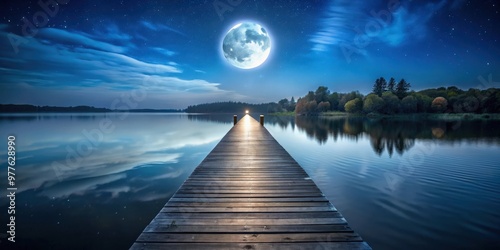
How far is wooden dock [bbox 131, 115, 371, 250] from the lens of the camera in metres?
3.03

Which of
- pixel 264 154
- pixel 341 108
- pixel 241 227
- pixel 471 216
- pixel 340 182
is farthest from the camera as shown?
pixel 341 108

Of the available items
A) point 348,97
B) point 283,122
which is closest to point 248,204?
point 283,122

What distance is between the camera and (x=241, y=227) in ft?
11.2

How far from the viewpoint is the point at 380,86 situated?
327ft

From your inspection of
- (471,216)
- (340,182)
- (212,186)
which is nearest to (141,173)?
(212,186)

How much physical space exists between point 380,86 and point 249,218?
114581 millimetres

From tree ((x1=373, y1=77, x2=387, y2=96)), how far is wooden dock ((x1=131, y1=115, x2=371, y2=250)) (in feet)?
363

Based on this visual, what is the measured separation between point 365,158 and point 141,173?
14.8 m

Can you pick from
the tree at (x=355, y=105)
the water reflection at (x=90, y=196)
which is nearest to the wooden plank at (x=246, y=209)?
the water reflection at (x=90, y=196)

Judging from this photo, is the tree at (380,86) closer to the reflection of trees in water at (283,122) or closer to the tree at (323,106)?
the tree at (323,106)

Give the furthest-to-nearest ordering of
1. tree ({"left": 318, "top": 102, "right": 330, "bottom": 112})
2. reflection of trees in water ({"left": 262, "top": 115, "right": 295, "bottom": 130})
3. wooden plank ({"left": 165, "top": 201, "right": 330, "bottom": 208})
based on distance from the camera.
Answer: tree ({"left": 318, "top": 102, "right": 330, "bottom": 112}) < reflection of trees in water ({"left": 262, "top": 115, "right": 295, "bottom": 130}) < wooden plank ({"left": 165, "top": 201, "right": 330, "bottom": 208})

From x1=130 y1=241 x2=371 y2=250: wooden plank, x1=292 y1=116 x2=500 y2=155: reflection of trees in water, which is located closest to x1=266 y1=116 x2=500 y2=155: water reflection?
x1=292 y1=116 x2=500 y2=155: reflection of trees in water

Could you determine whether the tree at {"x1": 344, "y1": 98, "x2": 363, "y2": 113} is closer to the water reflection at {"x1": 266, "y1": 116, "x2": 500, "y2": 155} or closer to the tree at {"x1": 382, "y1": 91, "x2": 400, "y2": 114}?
the tree at {"x1": 382, "y1": 91, "x2": 400, "y2": 114}

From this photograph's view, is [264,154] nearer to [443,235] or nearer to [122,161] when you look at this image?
[443,235]
